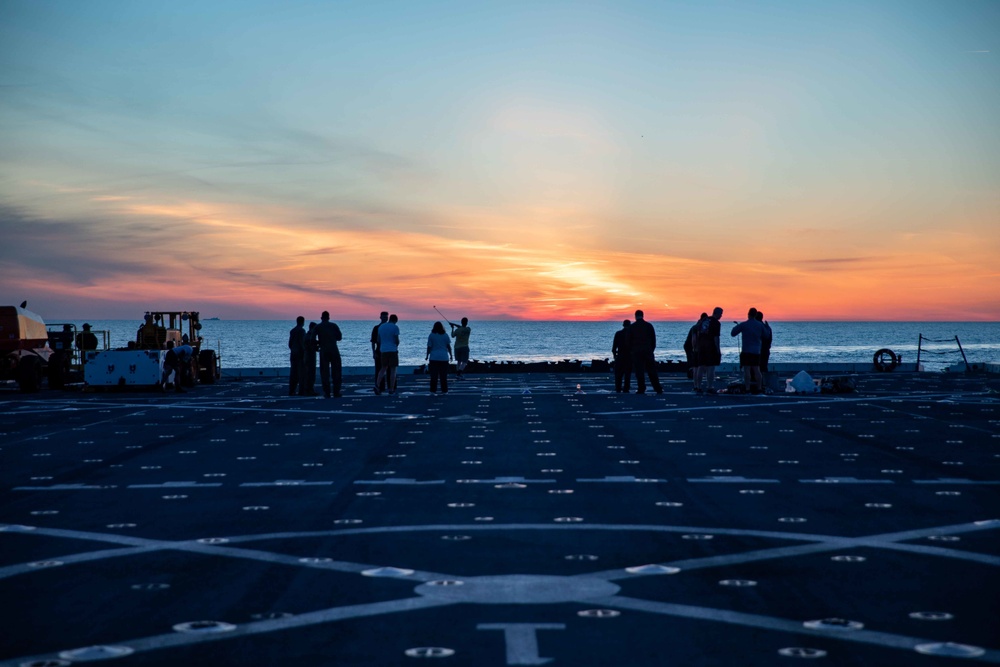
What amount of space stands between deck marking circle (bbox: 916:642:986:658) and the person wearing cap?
35.2 m

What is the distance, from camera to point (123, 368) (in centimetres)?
3134

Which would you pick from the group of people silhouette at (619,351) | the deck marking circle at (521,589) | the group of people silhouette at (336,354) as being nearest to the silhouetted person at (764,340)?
the group of people silhouette at (619,351)

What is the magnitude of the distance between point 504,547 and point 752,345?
19.4 meters

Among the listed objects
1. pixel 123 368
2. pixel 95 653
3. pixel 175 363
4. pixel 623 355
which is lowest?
pixel 95 653

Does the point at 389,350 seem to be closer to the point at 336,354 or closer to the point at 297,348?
Result: the point at 336,354

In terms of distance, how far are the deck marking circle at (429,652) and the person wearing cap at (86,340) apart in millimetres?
34053

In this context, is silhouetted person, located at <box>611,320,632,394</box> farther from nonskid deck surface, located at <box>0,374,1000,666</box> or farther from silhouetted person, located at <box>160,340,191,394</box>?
silhouetted person, located at <box>160,340,191,394</box>

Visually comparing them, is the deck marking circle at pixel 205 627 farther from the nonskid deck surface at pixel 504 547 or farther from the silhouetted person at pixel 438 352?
the silhouetted person at pixel 438 352

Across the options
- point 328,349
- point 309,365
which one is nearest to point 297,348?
point 309,365

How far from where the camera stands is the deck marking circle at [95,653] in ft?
16.3

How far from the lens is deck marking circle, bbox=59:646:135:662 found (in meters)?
4.96

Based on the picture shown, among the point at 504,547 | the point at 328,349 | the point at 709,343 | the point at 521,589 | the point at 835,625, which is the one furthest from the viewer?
the point at 328,349

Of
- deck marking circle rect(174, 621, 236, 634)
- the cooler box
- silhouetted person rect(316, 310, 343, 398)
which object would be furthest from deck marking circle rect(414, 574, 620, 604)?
the cooler box

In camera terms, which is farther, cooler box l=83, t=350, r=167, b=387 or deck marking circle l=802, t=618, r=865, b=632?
cooler box l=83, t=350, r=167, b=387
